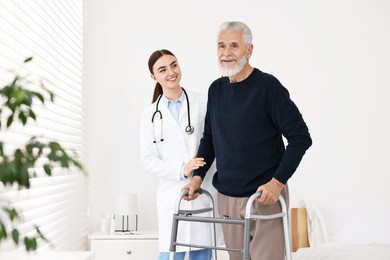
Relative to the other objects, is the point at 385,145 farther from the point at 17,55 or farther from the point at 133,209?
the point at 17,55

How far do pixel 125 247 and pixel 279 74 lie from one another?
5.77ft

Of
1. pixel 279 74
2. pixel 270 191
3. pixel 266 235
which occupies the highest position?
pixel 279 74

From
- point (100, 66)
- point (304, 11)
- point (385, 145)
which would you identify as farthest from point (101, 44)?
point (385, 145)

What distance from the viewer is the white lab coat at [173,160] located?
343 cm

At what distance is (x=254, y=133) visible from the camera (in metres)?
2.89

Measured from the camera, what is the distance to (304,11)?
5086 mm

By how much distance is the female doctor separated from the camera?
343 cm

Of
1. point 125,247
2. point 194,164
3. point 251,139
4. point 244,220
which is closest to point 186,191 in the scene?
point 194,164

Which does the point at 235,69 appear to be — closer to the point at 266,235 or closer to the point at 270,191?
the point at 270,191

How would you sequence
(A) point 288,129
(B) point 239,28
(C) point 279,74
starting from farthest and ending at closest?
(C) point 279,74, (B) point 239,28, (A) point 288,129

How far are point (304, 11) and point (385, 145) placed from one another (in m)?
1.21

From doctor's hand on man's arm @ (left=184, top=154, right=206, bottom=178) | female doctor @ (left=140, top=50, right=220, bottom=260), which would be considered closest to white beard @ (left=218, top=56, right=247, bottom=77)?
doctor's hand on man's arm @ (left=184, top=154, right=206, bottom=178)

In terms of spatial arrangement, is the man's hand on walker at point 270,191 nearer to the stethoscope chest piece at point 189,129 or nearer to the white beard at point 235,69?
the white beard at point 235,69

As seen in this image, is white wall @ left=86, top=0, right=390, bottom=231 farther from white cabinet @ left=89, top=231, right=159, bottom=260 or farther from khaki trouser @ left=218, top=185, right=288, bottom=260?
khaki trouser @ left=218, top=185, right=288, bottom=260
